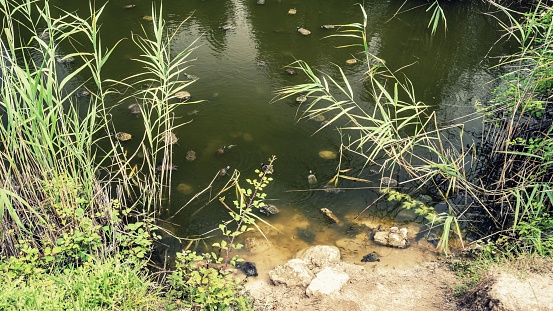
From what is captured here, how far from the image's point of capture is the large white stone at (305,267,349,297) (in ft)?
12.2

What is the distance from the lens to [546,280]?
3.39 m

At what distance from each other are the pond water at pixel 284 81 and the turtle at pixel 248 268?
0.51m

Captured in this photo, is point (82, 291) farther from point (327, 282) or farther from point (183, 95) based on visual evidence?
point (183, 95)

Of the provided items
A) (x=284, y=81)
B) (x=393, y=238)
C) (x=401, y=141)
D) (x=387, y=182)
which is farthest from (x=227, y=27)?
(x=393, y=238)

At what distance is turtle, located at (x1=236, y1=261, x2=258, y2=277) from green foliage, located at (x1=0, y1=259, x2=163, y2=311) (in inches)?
36.8

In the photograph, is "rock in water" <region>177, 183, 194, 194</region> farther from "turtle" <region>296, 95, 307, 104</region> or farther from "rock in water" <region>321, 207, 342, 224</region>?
"turtle" <region>296, 95, 307, 104</region>

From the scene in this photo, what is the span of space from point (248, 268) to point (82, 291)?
1.51 meters

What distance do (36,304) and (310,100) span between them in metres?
4.41

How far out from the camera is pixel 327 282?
12.5ft

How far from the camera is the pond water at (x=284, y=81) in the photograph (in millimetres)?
4934

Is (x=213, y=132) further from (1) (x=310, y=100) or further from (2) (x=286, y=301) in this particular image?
(2) (x=286, y=301)

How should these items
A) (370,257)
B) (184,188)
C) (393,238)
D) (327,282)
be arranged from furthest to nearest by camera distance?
1. (184,188)
2. (393,238)
3. (370,257)
4. (327,282)

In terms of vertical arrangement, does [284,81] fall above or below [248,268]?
above

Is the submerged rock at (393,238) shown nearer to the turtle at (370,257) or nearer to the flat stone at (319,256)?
the turtle at (370,257)
